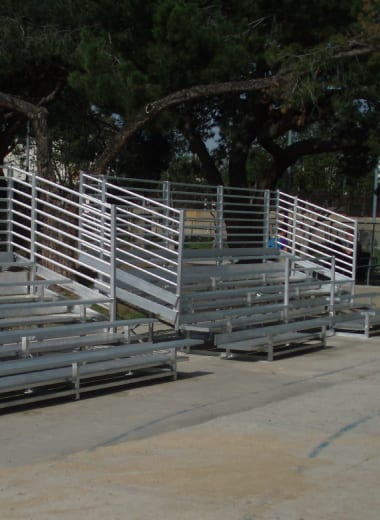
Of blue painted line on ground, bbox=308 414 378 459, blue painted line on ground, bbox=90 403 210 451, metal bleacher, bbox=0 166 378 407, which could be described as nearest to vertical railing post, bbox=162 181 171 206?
metal bleacher, bbox=0 166 378 407

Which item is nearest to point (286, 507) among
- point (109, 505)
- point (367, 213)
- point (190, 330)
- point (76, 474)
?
point (109, 505)

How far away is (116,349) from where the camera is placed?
34.1 feet

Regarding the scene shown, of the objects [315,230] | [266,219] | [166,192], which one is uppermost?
[166,192]

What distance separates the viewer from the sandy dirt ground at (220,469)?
5.98 metres

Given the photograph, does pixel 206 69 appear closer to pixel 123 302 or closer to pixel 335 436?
pixel 123 302

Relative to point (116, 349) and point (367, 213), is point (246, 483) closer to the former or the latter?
point (116, 349)

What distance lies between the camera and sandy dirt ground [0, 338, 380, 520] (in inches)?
235

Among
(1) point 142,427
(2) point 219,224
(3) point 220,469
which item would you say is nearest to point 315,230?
(2) point 219,224

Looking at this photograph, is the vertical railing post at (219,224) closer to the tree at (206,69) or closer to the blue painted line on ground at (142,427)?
the tree at (206,69)

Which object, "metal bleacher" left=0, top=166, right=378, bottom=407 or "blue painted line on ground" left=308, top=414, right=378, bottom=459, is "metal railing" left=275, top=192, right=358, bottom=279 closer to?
"metal bleacher" left=0, top=166, right=378, bottom=407

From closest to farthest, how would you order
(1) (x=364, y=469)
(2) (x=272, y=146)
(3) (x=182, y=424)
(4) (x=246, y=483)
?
(4) (x=246, y=483) → (1) (x=364, y=469) → (3) (x=182, y=424) → (2) (x=272, y=146)

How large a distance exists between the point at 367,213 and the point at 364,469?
25430 mm

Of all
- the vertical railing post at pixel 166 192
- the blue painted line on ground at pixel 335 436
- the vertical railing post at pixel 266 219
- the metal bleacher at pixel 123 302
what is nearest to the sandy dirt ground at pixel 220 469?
the blue painted line on ground at pixel 335 436

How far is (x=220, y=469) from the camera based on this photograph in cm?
700
